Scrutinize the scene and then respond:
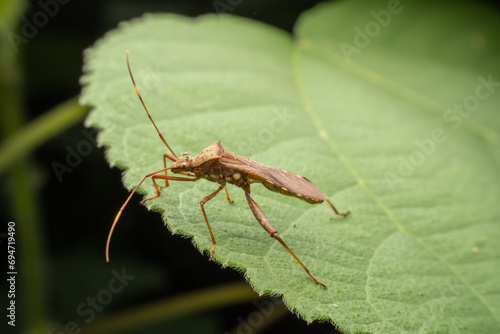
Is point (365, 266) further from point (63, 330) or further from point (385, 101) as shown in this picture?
point (63, 330)

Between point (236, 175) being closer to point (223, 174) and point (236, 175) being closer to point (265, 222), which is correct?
point (223, 174)

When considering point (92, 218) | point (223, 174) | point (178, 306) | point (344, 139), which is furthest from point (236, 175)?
point (92, 218)

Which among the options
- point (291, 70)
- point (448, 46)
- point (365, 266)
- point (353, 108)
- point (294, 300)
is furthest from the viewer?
point (448, 46)

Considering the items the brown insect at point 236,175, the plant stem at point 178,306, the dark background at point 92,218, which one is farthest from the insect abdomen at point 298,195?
the dark background at point 92,218

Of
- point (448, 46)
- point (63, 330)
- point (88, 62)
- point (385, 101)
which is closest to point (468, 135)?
point (385, 101)

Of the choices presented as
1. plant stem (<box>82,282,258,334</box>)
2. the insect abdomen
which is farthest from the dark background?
the insect abdomen

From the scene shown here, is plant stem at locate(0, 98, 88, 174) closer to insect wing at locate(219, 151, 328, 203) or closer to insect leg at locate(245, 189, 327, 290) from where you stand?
insect wing at locate(219, 151, 328, 203)

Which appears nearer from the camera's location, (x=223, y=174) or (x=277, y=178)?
(x=277, y=178)
